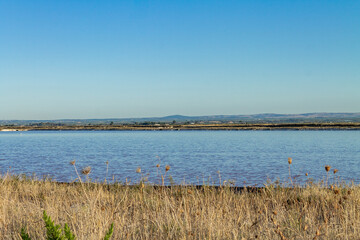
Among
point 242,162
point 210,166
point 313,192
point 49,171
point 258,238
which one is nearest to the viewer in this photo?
point 258,238

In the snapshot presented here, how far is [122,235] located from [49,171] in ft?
52.9

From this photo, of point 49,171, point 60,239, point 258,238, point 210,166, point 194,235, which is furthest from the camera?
point 210,166

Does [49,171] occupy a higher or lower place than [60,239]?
lower

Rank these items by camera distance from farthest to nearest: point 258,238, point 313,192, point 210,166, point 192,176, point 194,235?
point 210,166 < point 192,176 < point 313,192 < point 194,235 < point 258,238

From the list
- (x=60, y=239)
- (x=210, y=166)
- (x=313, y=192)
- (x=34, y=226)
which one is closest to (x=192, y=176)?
(x=210, y=166)

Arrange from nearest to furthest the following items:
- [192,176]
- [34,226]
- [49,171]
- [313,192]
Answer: [34,226] → [313,192] → [192,176] → [49,171]

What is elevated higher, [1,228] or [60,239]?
[60,239]

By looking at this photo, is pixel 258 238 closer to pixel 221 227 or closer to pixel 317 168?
pixel 221 227

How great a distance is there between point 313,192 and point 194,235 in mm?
4900

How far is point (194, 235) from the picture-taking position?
19.4ft

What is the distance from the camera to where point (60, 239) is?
4113mm

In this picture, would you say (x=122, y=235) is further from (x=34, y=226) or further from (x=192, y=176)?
(x=192, y=176)

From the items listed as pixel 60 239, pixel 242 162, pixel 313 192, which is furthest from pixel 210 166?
pixel 60 239

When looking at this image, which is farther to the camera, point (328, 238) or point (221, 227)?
point (221, 227)
